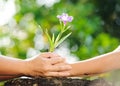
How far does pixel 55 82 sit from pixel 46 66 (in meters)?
0.07

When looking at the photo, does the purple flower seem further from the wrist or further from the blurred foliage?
the blurred foliage

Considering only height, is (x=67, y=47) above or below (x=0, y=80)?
above

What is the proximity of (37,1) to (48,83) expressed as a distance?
348 centimetres

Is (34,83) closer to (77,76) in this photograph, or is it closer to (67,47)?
(77,76)

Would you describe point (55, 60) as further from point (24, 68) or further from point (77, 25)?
point (77, 25)

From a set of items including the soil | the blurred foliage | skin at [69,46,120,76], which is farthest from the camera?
the blurred foliage

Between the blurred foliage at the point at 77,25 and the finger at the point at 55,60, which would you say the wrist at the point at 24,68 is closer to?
the finger at the point at 55,60

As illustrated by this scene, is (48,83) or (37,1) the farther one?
(37,1)

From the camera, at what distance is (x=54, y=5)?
16.6 feet

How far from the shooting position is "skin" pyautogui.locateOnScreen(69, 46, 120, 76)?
182cm

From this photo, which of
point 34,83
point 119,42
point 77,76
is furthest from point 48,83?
point 119,42

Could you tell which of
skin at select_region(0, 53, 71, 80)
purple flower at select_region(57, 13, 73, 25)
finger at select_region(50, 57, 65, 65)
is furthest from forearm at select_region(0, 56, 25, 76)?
purple flower at select_region(57, 13, 73, 25)

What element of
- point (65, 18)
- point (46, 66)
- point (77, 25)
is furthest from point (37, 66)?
point (77, 25)

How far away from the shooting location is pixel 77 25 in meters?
4.87
